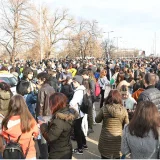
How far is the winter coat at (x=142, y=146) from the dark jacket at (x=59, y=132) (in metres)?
0.86

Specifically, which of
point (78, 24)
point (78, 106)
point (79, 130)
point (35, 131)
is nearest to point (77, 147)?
point (79, 130)

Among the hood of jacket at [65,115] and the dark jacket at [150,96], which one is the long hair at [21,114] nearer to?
the hood of jacket at [65,115]

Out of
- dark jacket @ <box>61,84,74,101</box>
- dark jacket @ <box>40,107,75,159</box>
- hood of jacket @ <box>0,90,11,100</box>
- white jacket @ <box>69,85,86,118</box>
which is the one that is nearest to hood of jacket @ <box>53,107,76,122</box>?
dark jacket @ <box>40,107,75,159</box>

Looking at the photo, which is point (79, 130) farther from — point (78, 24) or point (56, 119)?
point (78, 24)

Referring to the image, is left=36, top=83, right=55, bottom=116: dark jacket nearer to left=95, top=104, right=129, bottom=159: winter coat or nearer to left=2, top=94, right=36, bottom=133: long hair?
left=95, top=104, right=129, bottom=159: winter coat

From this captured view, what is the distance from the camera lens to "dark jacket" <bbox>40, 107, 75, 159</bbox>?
3609mm

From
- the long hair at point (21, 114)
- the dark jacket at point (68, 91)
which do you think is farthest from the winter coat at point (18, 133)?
the dark jacket at point (68, 91)

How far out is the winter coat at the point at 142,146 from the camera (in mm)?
3090

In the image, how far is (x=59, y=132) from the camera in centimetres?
361

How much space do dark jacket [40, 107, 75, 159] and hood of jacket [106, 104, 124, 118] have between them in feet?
2.92

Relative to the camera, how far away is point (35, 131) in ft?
12.1

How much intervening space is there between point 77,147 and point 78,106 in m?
1.18

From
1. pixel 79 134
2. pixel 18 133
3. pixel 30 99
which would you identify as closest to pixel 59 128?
pixel 18 133

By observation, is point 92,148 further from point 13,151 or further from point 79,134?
point 13,151
